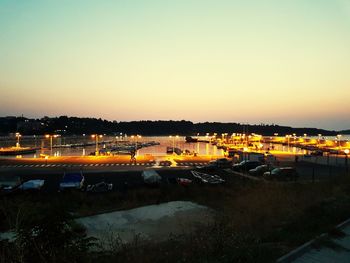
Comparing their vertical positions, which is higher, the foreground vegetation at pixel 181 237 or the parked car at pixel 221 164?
the foreground vegetation at pixel 181 237

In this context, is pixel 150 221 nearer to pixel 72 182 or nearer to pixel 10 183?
pixel 72 182

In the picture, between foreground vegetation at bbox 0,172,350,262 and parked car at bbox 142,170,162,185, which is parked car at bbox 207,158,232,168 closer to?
parked car at bbox 142,170,162,185

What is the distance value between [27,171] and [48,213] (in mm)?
48048

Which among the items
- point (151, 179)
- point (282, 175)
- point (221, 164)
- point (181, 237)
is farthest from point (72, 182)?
point (221, 164)

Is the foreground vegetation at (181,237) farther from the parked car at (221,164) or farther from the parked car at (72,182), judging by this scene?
the parked car at (221,164)

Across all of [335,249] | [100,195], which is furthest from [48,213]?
[100,195]

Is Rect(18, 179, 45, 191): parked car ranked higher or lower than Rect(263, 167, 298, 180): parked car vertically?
lower

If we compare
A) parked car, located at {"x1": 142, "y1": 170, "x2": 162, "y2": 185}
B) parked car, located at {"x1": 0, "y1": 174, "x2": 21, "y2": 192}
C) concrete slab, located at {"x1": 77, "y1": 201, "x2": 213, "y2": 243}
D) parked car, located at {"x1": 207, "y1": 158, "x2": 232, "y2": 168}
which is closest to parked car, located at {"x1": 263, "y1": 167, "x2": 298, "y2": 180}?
parked car, located at {"x1": 142, "y1": 170, "x2": 162, "y2": 185}

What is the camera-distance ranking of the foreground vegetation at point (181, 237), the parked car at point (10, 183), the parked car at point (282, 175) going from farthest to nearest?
1. the parked car at point (282, 175)
2. the parked car at point (10, 183)
3. the foreground vegetation at point (181, 237)

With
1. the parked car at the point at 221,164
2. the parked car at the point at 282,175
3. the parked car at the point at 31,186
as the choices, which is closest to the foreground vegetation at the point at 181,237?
the parked car at the point at 282,175

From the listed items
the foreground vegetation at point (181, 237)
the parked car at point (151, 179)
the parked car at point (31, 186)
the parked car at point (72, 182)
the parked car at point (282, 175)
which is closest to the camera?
the foreground vegetation at point (181, 237)

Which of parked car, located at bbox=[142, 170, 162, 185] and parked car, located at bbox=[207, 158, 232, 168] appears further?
parked car, located at bbox=[207, 158, 232, 168]

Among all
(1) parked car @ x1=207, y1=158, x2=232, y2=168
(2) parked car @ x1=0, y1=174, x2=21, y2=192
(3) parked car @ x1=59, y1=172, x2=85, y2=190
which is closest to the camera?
(2) parked car @ x1=0, y1=174, x2=21, y2=192

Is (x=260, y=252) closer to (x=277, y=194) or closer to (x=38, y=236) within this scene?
(x=38, y=236)
